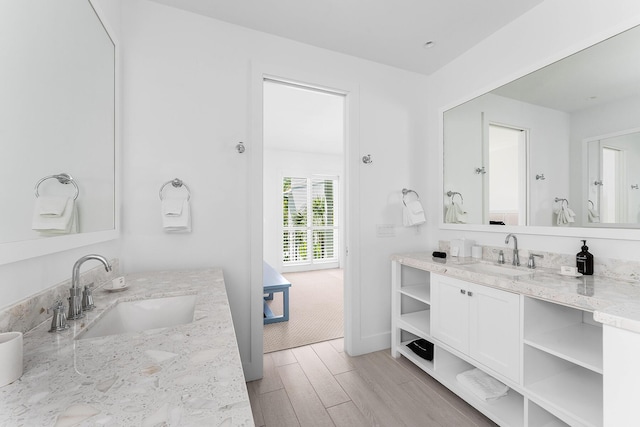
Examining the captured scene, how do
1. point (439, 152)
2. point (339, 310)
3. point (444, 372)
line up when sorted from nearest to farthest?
point (444, 372)
point (439, 152)
point (339, 310)

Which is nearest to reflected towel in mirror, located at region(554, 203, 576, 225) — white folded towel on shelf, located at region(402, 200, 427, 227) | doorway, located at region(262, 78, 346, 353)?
white folded towel on shelf, located at region(402, 200, 427, 227)

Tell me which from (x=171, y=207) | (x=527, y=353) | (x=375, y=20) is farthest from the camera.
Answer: (x=375, y=20)

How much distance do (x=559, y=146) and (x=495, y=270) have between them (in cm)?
89

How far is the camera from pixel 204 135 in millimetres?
1937

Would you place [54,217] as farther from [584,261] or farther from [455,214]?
[455,214]

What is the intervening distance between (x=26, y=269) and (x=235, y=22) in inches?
76.8

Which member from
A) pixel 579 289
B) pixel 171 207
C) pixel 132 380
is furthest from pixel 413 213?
pixel 132 380

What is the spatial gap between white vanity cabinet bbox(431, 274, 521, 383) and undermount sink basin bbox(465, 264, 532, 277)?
0.16 meters

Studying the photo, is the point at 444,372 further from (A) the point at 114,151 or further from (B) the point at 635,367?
(A) the point at 114,151

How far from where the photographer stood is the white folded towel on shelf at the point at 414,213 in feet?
8.21

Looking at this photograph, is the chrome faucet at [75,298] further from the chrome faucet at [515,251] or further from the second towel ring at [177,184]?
the chrome faucet at [515,251]

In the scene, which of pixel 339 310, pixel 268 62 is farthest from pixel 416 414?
pixel 268 62

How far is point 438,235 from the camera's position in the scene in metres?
2.65

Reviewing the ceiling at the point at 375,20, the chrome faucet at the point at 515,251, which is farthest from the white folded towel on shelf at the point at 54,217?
the chrome faucet at the point at 515,251
